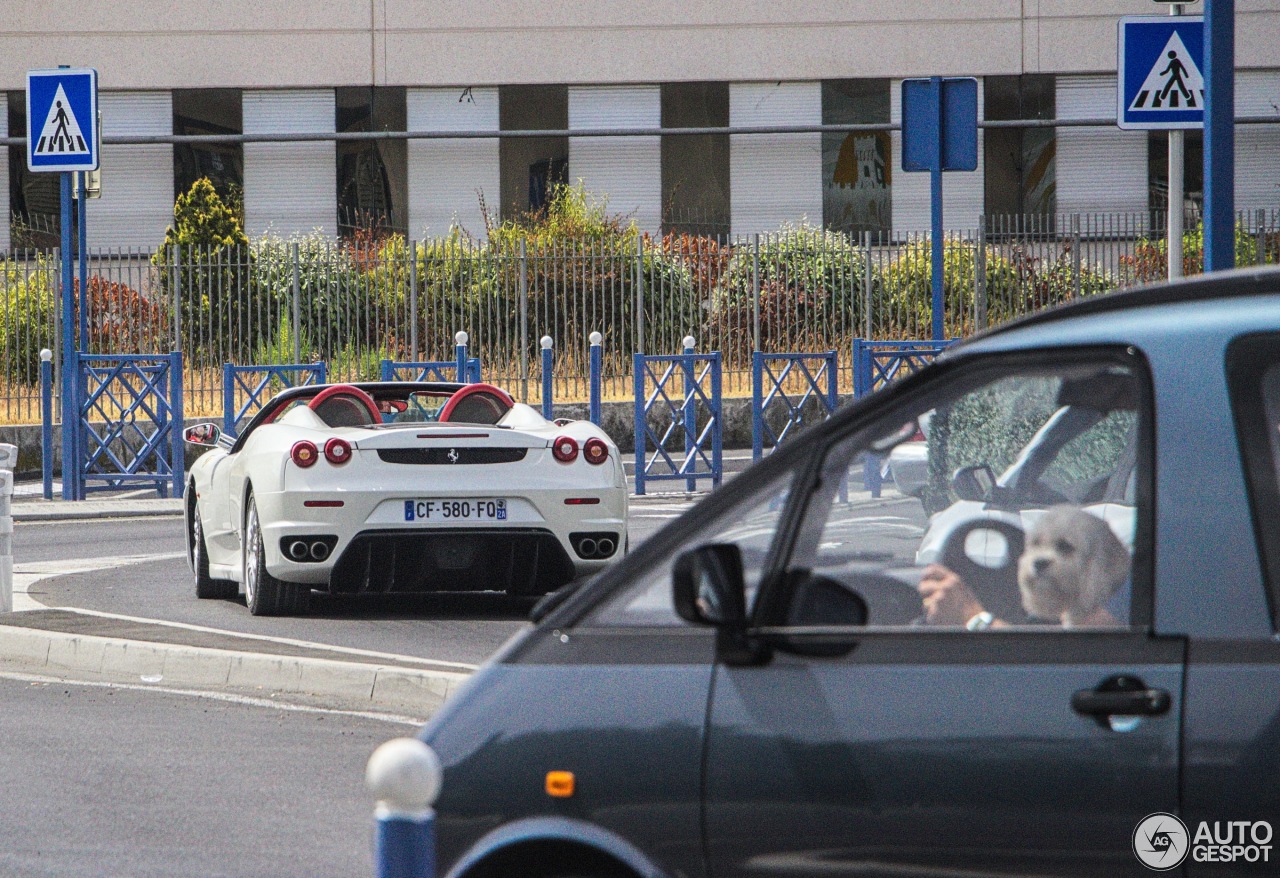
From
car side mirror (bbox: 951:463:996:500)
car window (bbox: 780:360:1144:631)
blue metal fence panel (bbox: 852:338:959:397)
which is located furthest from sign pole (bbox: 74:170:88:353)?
car window (bbox: 780:360:1144:631)

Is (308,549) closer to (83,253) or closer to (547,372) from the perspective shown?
(547,372)

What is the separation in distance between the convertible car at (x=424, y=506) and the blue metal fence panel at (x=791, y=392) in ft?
28.6

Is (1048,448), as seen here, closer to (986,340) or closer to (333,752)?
(986,340)

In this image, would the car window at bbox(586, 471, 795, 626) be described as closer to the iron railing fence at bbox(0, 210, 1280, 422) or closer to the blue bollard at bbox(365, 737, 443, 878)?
the blue bollard at bbox(365, 737, 443, 878)

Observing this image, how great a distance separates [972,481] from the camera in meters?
4.38

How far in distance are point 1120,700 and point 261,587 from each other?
24.1 feet

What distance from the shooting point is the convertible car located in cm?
941

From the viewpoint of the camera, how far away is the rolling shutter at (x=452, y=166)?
36.0 meters

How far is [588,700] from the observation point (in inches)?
132

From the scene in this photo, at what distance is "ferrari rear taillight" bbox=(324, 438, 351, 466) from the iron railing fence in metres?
14.0

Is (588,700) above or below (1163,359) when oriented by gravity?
below

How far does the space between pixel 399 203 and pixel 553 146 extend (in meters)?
3.01

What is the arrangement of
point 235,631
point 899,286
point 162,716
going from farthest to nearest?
point 899,286, point 235,631, point 162,716

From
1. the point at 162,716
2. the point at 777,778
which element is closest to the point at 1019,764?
the point at 777,778
